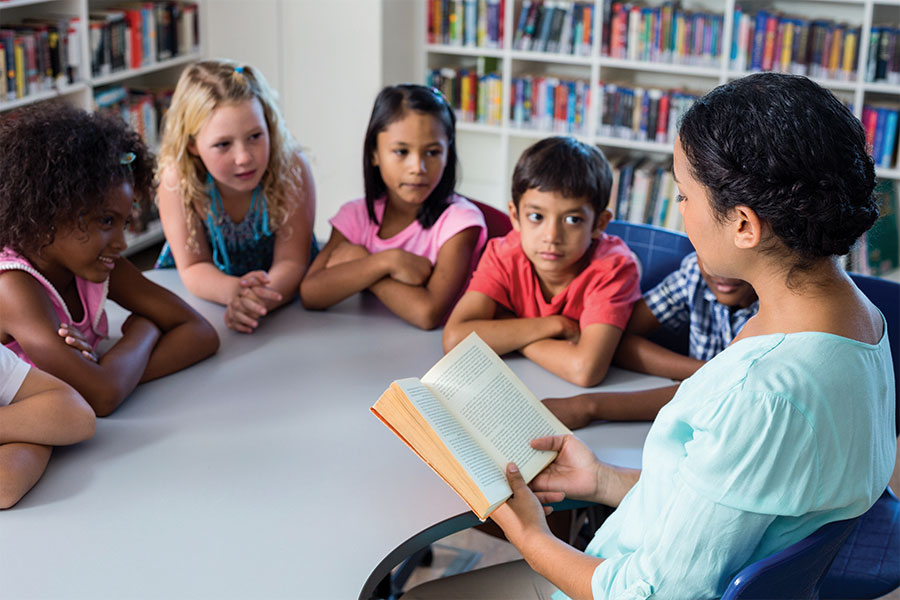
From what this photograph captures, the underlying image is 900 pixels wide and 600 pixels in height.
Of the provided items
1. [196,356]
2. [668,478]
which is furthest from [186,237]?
[668,478]

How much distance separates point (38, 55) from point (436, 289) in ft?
8.11

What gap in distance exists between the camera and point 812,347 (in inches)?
35.6

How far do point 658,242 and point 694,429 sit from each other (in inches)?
38.6

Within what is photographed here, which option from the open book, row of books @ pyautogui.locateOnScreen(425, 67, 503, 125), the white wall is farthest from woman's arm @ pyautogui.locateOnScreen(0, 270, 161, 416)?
row of books @ pyautogui.locateOnScreen(425, 67, 503, 125)

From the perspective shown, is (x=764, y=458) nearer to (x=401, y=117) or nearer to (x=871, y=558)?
(x=871, y=558)

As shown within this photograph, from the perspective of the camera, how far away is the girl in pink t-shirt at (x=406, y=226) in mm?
1872

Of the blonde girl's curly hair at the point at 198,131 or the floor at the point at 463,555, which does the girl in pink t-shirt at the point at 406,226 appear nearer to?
the blonde girl's curly hair at the point at 198,131

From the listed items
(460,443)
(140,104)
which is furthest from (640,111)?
(460,443)

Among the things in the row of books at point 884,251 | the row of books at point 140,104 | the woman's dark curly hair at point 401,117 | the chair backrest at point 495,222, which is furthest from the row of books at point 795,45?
the row of books at point 140,104

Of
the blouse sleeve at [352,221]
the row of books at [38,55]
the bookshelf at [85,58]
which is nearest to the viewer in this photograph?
the blouse sleeve at [352,221]

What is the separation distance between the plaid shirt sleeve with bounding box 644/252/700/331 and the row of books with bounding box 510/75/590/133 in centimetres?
260

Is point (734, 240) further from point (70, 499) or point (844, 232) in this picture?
point (70, 499)

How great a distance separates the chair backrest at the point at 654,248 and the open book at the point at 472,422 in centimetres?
61

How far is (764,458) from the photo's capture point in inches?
34.3
